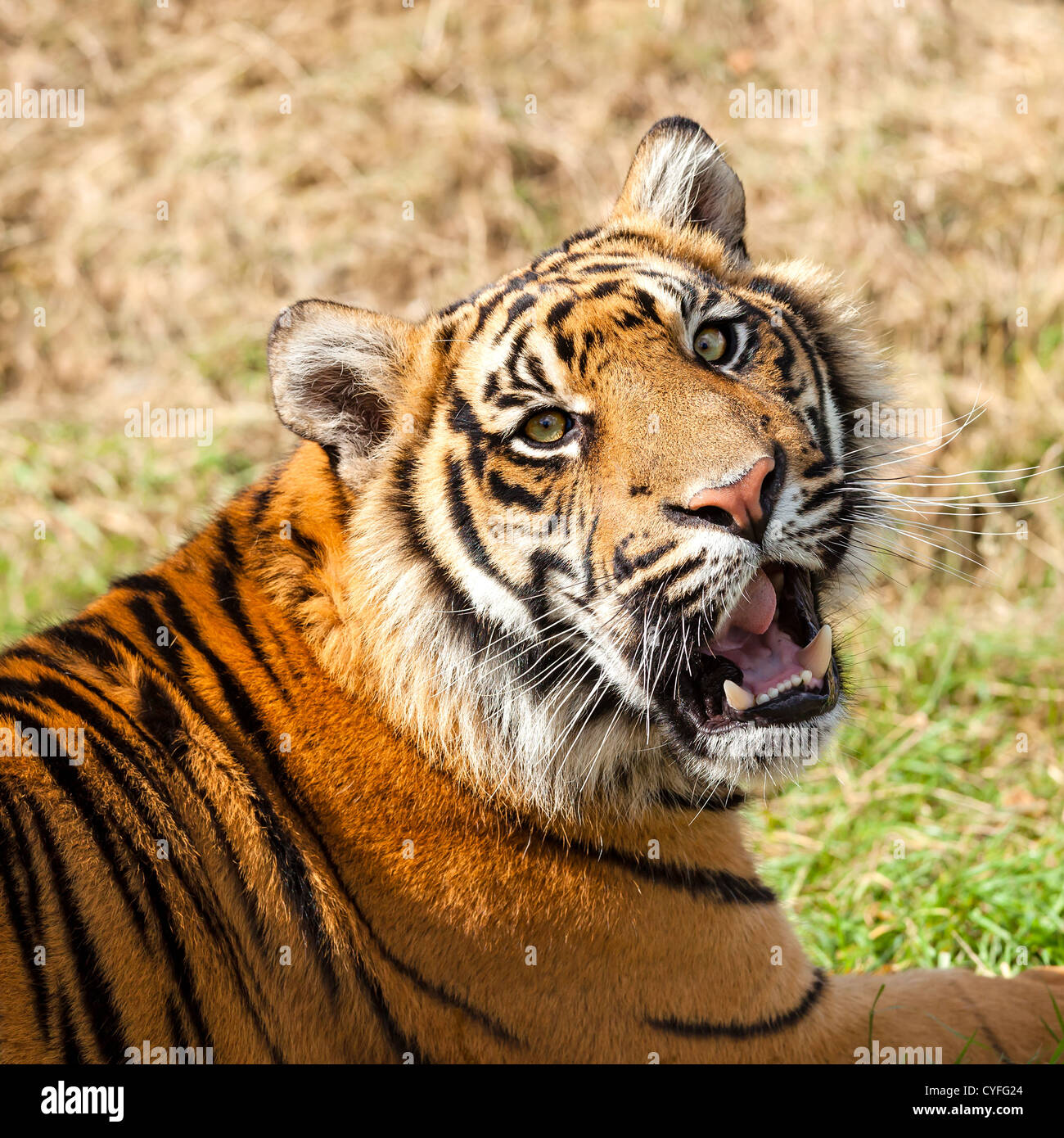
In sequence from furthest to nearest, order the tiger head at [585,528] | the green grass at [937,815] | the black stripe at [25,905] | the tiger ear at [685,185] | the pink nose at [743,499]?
the green grass at [937,815], the tiger ear at [685,185], the tiger head at [585,528], the pink nose at [743,499], the black stripe at [25,905]

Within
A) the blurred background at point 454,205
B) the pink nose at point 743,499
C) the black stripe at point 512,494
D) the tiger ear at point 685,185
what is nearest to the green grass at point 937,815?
the blurred background at point 454,205

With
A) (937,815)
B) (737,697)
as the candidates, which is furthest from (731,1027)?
(937,815)

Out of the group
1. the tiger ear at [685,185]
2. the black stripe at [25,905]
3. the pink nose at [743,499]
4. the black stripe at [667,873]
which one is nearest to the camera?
the black stripe at [25,905]

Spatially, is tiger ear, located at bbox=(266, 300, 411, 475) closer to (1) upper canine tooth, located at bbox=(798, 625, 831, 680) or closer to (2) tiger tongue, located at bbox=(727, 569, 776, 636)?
(2) tiger tongue, located at bbox=(727, 569, 776, 636)

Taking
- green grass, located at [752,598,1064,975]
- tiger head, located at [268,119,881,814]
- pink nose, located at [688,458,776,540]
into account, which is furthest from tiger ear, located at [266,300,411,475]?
green grass, located at [752,598,1064,975]

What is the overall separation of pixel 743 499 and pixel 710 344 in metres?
0.49

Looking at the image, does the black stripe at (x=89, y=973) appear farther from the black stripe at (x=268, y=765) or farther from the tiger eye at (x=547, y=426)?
the tiger eye at (x=547, y=426)

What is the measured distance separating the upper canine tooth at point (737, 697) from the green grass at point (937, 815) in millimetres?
524

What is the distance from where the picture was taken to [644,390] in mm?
2268

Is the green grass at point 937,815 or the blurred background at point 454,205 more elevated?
the blurred background at point 454,205

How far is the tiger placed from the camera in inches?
84.1

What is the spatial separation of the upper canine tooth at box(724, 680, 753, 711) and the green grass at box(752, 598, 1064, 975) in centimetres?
52

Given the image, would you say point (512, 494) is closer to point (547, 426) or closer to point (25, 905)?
point (547, 426)

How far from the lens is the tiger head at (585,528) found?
219 cm
